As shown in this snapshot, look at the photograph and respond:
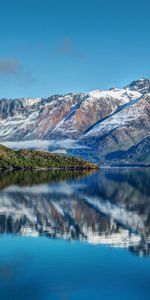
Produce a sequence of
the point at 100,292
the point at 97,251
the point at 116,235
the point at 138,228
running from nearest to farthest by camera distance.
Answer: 1. the point at 100,292
2. the point at 97,251
3. the point at 116,235
4. the point at 138,228

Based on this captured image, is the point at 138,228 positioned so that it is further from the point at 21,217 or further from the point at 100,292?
the point at 100,292

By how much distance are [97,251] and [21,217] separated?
33638mm

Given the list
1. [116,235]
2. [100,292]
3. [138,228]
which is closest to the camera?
[100,292]

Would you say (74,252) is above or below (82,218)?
below

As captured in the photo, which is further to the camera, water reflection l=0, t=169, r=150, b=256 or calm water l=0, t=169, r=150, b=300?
water reflection l=0, t=169, r=150, b=256

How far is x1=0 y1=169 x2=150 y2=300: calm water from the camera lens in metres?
53.3

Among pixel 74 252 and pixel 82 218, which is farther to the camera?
pixel 82 218

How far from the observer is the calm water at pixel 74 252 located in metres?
53.3

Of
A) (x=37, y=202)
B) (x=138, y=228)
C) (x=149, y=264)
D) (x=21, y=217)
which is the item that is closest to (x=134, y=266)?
(x=149, y=264)

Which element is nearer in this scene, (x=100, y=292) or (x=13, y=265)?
(x=100, y=292)

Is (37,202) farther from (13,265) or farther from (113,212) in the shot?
(13,265)

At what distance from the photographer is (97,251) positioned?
70.8m

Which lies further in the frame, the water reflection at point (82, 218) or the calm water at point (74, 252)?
the water reflection at point (82, 218)

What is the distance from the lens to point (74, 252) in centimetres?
7012
